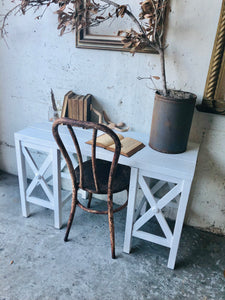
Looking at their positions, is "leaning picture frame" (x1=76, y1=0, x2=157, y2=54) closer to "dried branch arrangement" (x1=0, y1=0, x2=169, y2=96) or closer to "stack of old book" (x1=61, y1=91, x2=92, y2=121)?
"dried branch arrangement" (x1=0, y1=0, x2=169, y2=96)

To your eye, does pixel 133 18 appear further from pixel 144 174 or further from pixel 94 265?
pixel 94 265

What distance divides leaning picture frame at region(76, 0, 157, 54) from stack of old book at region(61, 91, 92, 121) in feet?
1.26

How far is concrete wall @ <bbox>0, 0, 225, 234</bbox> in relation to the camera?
1.51 m

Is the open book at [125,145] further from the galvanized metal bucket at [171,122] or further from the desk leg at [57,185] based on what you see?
the desk leg at [57,185]

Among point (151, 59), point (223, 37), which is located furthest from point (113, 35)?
point (223, 37)

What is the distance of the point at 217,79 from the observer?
151 cm

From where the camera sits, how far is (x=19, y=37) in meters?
1.98

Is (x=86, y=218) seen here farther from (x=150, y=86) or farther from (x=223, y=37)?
(x=223, y=37)

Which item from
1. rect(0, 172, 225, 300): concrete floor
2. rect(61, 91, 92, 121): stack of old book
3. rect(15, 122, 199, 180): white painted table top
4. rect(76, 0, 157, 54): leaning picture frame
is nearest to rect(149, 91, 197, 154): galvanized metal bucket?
rect(15, 122, 199, 180): white painted table top

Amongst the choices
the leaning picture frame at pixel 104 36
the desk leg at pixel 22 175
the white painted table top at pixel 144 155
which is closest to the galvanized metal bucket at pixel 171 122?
the white painted table top at pixel 144 155

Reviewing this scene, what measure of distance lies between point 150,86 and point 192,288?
4.52ft

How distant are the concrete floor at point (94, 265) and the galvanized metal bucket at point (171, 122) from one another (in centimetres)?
80

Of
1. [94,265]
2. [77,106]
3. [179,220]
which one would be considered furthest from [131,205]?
[77,106]

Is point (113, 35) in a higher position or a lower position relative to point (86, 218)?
higher
